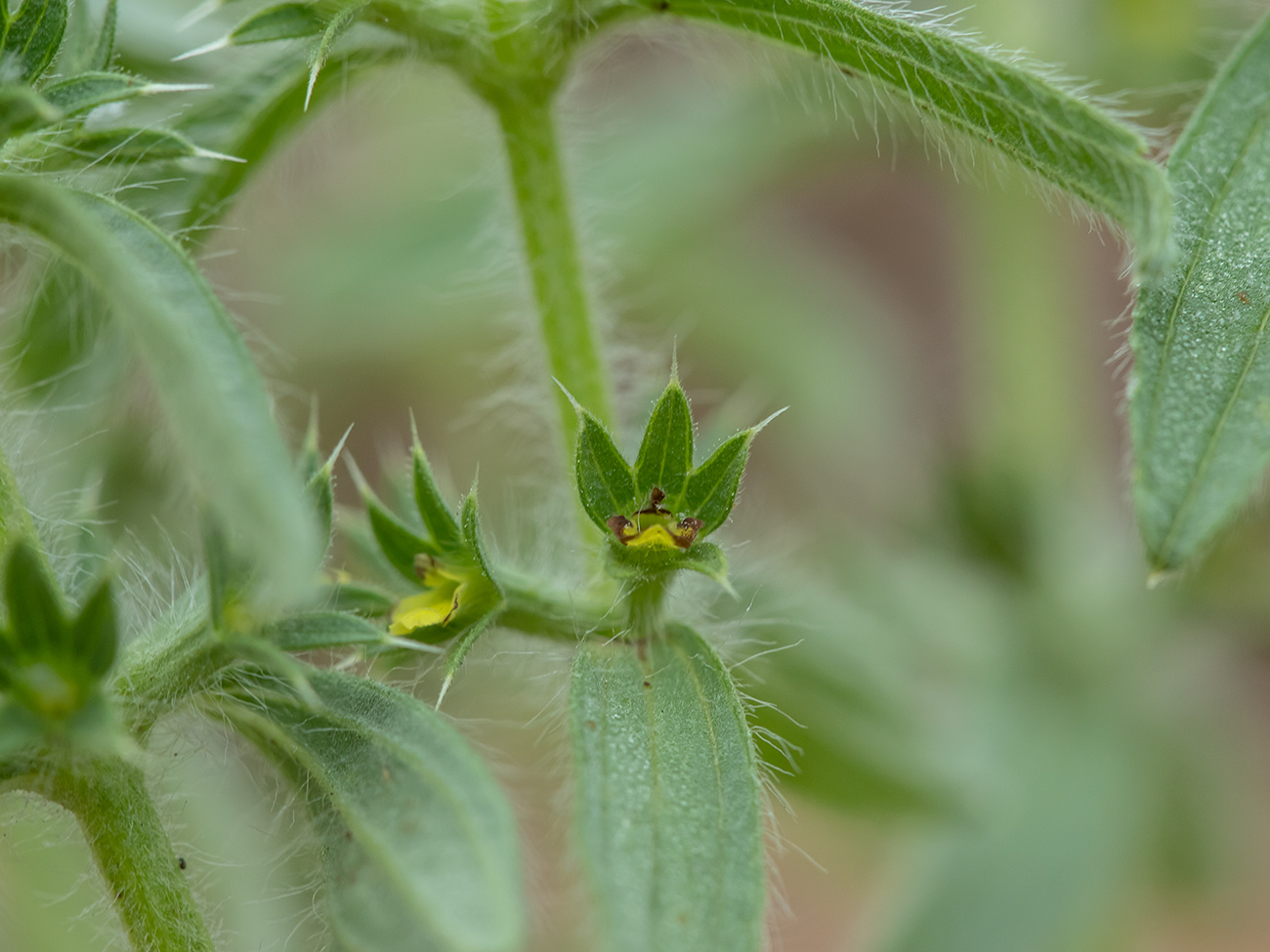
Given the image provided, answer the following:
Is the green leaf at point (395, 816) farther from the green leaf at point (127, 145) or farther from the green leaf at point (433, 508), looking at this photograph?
the green leaf at point (127, 145)

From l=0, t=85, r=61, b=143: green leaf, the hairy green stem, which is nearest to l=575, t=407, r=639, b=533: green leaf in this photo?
the hairy green stem

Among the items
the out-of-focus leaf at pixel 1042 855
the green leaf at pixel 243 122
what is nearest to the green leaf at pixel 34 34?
the green leaf at pixel 243 122

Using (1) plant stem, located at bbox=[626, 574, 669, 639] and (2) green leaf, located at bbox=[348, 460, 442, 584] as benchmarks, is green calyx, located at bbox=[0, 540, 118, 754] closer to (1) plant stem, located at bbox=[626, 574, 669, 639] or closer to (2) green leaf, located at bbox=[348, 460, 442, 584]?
(2) green leaf, located at bbox=[348, 460, 442, 584]

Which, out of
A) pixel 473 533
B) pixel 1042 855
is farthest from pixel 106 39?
pixel 1042 855

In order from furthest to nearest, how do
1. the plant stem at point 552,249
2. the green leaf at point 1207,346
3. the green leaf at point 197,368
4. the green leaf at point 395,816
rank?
the plant stem at point 552,249, the green leaf at point 1207,346, the green leaf at point 395,816, the green leaf at point 197,368

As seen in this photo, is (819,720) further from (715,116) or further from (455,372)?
(455,372)

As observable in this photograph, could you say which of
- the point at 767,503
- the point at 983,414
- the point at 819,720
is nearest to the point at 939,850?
the point at 819,720
